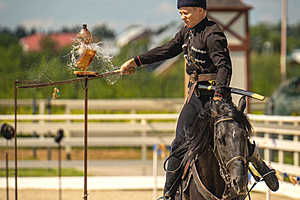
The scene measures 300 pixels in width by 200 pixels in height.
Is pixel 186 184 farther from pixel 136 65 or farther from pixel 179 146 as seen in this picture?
pixel 136 65

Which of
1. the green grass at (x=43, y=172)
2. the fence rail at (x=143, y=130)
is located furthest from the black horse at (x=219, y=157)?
the green grass at (x=43, y=172)

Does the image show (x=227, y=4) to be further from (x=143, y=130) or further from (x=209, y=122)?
(x=209, y=122)

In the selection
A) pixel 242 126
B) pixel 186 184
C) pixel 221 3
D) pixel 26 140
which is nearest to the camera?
pixel 242 126

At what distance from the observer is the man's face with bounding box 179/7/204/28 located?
3609mm

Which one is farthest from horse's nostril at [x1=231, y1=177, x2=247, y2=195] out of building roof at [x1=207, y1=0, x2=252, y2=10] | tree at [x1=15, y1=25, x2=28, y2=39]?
tree at [x1=15, y1=25, x2=28, y2=39]

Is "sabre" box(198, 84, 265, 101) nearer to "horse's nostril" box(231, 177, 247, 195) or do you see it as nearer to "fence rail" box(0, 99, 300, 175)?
"horse's nostril" box(231, 177, 247, 195)

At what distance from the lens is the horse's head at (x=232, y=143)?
9.52 feet

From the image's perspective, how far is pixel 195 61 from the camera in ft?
11.8

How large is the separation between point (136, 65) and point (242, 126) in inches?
42.0

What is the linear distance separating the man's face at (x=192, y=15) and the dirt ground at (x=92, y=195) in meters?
4.64

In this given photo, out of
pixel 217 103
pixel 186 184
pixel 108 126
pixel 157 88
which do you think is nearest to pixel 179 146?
pixel 186 184

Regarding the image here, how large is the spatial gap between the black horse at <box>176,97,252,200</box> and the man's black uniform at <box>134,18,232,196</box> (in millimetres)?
144

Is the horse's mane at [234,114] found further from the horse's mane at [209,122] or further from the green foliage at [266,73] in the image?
the green foliage at [266,73]

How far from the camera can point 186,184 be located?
11.9ft
